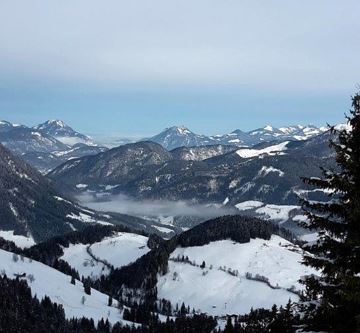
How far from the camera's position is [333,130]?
2908cm

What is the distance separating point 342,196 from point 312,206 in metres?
1.72

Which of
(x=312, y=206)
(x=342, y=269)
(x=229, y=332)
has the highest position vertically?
(x=312, y=206)

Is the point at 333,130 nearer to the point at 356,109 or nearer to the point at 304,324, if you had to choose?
the point at 356,109

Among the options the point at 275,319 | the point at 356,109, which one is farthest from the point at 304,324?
the point at 356,109

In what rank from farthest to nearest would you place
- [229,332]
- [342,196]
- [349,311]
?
[229,332] → [342,196] → [349,311]

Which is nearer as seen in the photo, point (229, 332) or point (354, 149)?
point (354, 149)

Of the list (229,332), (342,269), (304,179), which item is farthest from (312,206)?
(229,332)

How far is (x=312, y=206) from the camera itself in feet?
99.8

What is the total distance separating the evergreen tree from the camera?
28031 millimetres

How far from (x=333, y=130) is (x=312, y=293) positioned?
9.27 m

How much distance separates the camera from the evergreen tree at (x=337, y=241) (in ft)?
92.0

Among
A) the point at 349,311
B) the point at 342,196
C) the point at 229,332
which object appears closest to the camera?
the point at 349,311

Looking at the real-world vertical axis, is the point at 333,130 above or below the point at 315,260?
above

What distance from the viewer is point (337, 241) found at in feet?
96.9
